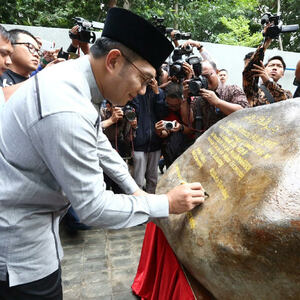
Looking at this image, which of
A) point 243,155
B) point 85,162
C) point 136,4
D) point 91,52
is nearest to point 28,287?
point 85,162

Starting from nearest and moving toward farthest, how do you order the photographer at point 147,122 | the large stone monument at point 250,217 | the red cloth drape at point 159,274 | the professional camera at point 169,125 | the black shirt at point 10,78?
1. the large stone monument at point 250,217
2. the red cloth drape at point 159,274
3. the black shirt at point 10,78
4. the professional camera at point 169,125
5. the photographer at point 147,122

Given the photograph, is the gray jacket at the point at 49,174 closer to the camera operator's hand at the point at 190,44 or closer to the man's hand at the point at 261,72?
the man's hand at the point at 261,72

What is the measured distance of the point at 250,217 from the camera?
935 mm

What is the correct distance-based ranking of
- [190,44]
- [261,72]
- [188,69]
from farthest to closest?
[190,44] → [188,69] → [261,72]

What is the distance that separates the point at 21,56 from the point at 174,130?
5.91 feet

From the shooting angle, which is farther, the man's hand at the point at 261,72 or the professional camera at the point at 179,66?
the professional camera at the point at 179,66

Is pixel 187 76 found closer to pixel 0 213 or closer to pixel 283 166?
Result: pixel 283 166

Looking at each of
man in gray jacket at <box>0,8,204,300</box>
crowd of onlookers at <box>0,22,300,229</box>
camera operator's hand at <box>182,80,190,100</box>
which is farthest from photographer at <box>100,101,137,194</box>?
man in gray jacket at <box>0,8,204,300</box>

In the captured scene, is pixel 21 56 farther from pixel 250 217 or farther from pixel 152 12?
pixel 152 12

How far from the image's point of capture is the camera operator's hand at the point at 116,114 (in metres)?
3.01

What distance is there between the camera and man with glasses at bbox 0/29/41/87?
2775mm

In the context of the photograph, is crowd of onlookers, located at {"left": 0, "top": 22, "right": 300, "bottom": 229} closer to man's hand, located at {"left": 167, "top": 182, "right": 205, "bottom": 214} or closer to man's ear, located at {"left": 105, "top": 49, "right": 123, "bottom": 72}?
man's hand, located at {"left": 167, "top": 182, "right": 205, "bottom": 214}

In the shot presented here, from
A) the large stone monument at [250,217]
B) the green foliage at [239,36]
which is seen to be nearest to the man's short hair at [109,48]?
the large stone monument at [250,217]

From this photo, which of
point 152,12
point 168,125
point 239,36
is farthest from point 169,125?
point 239,36
